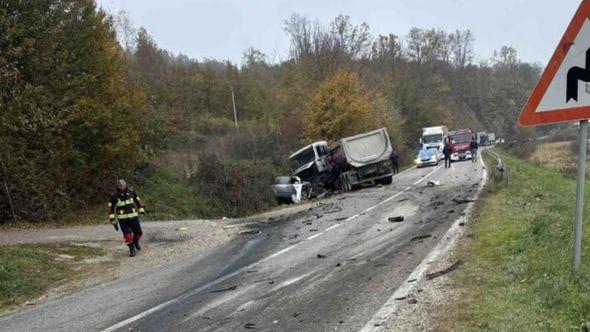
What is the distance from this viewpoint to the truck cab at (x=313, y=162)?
28.2 m

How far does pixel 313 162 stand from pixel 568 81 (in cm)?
2399

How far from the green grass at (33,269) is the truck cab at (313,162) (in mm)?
16551

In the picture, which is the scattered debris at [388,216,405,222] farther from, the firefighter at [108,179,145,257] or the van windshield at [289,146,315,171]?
the van windshield at [289,146,315,171]

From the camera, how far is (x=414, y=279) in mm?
6668

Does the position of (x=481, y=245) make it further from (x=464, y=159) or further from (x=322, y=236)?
(x=464, y=159)

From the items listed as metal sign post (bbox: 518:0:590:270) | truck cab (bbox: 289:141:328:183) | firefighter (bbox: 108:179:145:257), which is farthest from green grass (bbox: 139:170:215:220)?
metal sign post (bbox: 518:0:590:270)

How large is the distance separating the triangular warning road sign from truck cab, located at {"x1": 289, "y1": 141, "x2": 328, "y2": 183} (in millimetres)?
23207

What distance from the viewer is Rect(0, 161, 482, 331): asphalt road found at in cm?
585

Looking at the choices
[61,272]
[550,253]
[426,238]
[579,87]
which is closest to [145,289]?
[61,272]

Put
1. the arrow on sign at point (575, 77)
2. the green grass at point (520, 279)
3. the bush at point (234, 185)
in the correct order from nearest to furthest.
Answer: the arrow on sign at point (575, 77) < the green grass at point (520, 279) < the bush at point (234, 185)

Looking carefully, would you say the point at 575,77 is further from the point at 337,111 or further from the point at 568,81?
the point at 337,111

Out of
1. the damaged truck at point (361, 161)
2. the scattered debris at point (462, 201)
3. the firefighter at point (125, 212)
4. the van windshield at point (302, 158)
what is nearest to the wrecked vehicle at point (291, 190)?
the damaged truck at point (361, 161)

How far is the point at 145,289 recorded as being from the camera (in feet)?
26.5

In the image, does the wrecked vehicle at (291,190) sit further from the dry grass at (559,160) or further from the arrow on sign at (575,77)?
the arrow on sign at (575,77)
